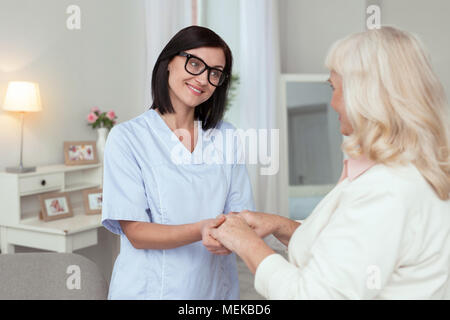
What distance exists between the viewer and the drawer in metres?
2.45

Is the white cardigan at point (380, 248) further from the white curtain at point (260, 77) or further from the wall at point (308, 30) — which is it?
the wall at point (308, 30)

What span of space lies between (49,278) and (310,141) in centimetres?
328

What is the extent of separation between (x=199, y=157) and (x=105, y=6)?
2336 mm

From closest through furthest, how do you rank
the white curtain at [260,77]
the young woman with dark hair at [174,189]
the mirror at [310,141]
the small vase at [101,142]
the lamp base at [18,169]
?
the young woman with dark hair at [174,189], the lamp base at [18,169], the small vase at [101,142], the white curtain at [260,77], the mirror at [310,141]

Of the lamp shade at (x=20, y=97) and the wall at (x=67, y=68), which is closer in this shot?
the lamp shade at (x=20, y=97)

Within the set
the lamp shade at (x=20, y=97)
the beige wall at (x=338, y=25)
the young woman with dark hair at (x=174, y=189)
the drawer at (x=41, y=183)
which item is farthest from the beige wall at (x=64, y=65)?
the beige wall at (x=338, y=25)

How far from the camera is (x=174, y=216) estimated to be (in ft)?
4.19

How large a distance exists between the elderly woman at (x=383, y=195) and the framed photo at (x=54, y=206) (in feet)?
6.22

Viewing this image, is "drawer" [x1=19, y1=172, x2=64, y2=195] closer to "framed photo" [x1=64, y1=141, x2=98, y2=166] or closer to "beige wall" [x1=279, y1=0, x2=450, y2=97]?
"framed photo" [x1=64, y1=141, x2=98, y2=166]

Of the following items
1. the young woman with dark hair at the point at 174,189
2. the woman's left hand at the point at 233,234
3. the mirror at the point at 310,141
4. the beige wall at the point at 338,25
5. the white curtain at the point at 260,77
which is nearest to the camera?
the woman's left hand at the point at 233,234

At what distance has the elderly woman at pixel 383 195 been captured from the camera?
79 centimetres

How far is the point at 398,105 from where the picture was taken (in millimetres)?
855

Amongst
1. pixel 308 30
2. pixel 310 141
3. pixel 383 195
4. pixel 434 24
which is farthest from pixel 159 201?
pixel 434 24

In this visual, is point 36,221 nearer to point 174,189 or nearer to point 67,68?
point 67,68
